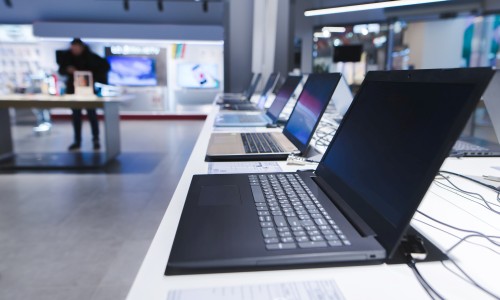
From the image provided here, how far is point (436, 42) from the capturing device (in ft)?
25.6

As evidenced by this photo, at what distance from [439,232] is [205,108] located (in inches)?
318

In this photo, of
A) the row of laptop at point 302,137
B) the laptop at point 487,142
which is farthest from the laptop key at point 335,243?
the row of laptop at point 302,137

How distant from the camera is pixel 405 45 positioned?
312 inches

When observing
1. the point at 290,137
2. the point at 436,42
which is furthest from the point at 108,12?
the point at 290,137

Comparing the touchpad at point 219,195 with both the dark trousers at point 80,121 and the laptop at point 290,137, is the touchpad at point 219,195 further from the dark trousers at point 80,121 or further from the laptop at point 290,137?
the dark trousers at point 80,121

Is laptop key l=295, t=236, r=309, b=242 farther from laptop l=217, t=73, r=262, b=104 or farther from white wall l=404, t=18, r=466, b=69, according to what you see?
white wall l=404, t=18, r=466, b=69

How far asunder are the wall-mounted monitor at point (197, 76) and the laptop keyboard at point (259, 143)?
23.1ft

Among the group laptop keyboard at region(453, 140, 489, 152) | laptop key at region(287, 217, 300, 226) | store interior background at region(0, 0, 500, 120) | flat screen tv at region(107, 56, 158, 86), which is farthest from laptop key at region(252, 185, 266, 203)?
flat screen tv at region(107, 56, 158, 86)

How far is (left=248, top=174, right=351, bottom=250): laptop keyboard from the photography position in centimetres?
56

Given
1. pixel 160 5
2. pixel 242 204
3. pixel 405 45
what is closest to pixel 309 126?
pixel 242 204

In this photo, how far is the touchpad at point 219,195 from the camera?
29.4 inches

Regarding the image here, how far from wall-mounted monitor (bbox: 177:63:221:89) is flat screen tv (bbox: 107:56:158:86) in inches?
24.1

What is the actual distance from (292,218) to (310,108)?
31.4 inches

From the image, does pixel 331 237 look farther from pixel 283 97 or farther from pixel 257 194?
pixel 283 97
